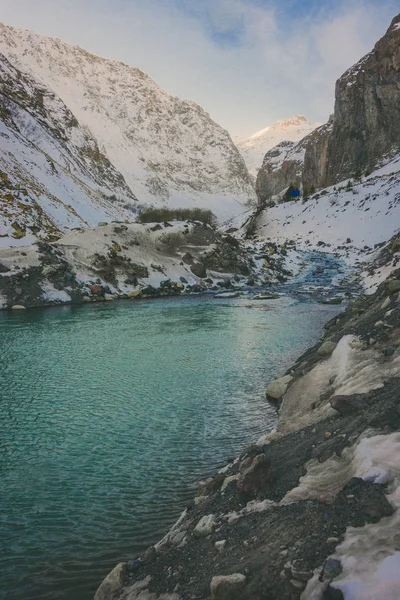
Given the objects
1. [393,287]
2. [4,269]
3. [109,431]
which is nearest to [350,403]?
[109,431]

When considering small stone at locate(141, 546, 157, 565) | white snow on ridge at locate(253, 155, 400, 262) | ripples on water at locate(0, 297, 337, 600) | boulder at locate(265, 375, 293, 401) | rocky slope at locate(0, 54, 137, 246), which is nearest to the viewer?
small stone at locate(141, 546, 157, 565)

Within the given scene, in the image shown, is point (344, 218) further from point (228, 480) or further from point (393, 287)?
point (228, 480)

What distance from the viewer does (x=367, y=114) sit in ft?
271

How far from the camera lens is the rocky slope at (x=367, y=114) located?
3049 inches

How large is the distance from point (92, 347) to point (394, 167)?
209 ft

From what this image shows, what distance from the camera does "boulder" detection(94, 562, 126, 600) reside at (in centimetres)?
446

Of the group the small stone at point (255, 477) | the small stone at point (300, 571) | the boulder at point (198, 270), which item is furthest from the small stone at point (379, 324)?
the boulder at point (198, 270)

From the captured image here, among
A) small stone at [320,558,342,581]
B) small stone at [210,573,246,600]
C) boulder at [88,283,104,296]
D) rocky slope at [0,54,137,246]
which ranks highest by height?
rocky slope at [0,54,137,246]

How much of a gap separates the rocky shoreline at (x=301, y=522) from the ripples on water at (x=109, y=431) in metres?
0.82

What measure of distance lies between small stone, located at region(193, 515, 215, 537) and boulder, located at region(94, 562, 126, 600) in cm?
85

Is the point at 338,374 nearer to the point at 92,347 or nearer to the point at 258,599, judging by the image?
the point at 258,599

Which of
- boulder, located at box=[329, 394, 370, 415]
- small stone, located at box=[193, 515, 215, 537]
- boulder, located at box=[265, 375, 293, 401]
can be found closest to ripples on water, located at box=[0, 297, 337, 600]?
boulder, located at box=[265, 375, 293, 401]

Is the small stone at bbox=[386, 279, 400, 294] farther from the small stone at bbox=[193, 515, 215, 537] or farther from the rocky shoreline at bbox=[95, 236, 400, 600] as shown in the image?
the small stone at bbox=[193, 515, 215, 537]

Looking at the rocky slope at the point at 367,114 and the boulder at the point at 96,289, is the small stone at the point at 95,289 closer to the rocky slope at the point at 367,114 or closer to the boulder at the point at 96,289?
the boulder at the point at 96,289
